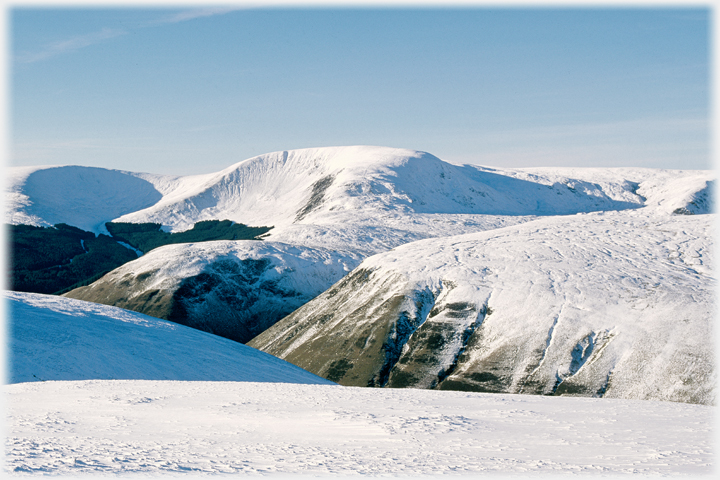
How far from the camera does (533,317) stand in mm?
70875

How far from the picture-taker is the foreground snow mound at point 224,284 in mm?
117812

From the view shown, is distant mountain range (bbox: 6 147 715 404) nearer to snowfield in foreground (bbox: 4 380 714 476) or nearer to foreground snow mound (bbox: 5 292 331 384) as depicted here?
foreground snow mound (bbox: 5 292 331 384)

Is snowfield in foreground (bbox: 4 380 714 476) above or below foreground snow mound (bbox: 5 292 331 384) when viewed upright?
above

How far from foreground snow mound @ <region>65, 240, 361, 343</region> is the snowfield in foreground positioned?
8316cm

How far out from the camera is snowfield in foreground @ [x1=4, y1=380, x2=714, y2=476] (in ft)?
65.7

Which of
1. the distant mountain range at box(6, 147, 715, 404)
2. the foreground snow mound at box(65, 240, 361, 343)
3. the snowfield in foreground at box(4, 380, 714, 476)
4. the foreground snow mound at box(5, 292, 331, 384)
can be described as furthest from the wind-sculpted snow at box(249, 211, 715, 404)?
the snowfield in foreground at box(4, 380, 714, 476)

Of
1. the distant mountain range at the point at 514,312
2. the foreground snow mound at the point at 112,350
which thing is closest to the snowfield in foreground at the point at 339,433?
the foreground snow mound at the point at 112,350

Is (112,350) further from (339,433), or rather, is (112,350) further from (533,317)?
(533,317)

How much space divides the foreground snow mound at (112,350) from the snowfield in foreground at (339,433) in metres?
8.53

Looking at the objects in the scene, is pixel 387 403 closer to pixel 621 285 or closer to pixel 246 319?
pixel 621 285

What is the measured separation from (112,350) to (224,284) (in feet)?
257

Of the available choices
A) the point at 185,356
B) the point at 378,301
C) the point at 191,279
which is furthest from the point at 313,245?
the point at 185,356

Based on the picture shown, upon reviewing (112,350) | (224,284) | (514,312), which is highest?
(514,312)

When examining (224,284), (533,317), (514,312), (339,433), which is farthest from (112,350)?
(224,284)
